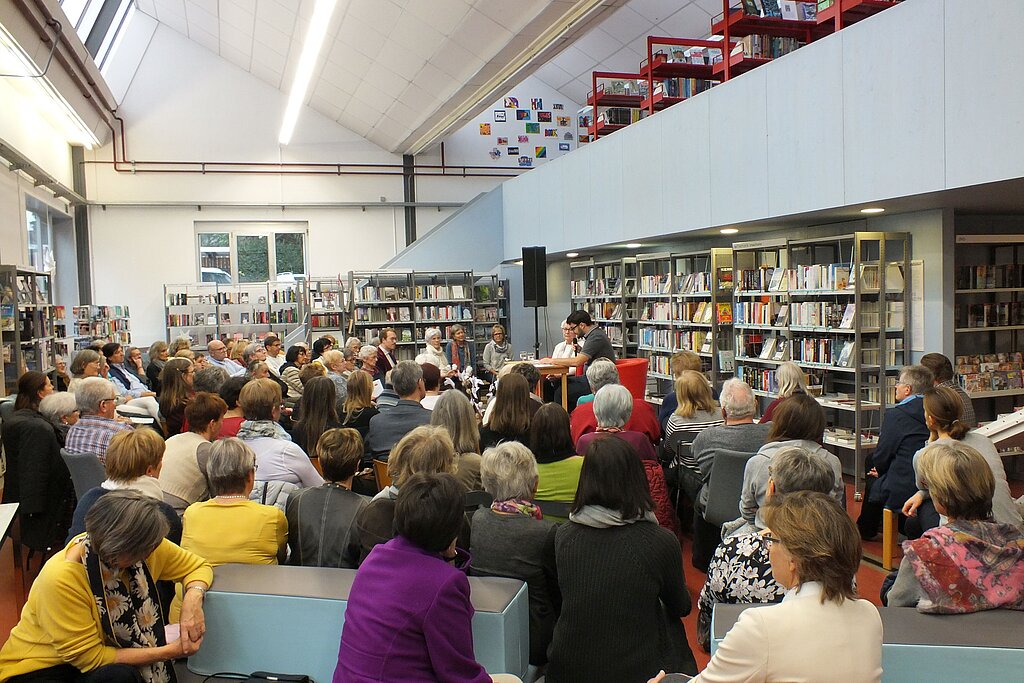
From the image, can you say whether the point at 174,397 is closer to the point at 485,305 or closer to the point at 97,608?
the point at 97,608

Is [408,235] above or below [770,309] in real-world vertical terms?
above

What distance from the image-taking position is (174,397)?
555 cm

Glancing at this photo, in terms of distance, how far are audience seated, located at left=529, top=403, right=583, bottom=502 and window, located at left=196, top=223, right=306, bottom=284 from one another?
44.7 ft

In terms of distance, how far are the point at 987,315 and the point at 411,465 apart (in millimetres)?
Result: 5366

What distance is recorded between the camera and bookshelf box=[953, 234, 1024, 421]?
6500mm

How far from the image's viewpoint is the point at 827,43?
20.3 ft

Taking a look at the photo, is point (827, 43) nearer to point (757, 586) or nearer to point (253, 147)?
point (757, 586)

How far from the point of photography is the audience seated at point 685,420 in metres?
4.95

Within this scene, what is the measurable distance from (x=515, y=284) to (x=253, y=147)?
5.86 meters

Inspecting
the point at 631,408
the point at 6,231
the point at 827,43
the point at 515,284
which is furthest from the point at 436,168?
the point at 631,408

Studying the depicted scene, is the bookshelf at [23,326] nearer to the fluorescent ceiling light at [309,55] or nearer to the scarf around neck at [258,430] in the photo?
the fluorescent ceiling light at [309,55]

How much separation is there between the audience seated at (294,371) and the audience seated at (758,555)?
4480 mm

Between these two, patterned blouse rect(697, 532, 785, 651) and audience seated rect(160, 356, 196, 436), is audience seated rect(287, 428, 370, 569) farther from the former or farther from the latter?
audience seated rect(160, 356, 196, 436)

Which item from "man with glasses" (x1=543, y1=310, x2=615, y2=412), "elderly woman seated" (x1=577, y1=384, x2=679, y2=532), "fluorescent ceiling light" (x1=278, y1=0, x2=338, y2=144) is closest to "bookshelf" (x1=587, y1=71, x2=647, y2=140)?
"fluorescent ceiling light" (x1=278, y1=0, x2=338, y2=144)
